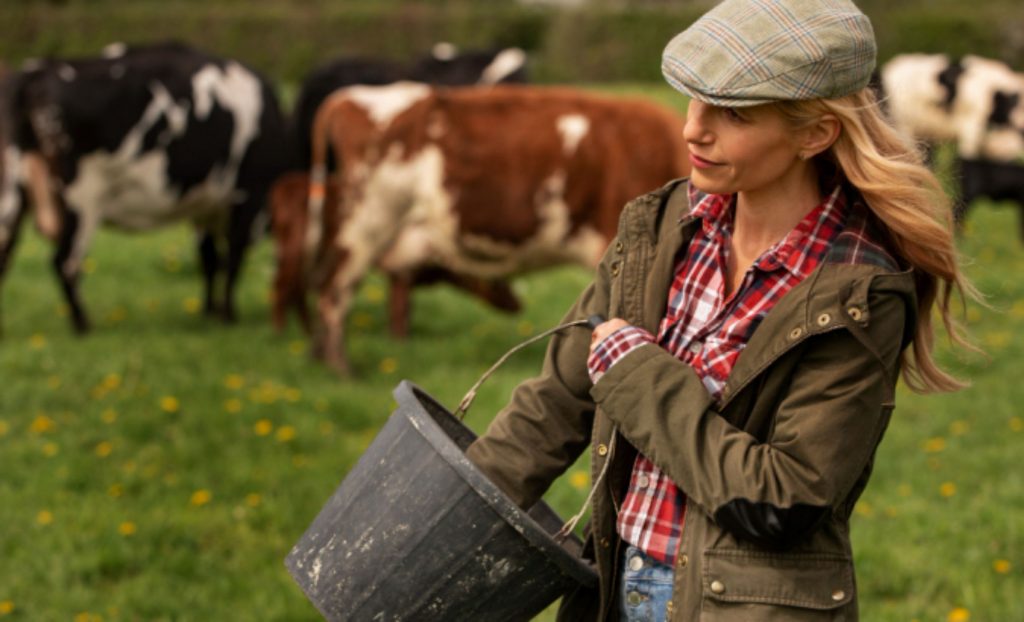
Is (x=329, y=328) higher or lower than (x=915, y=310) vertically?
lower

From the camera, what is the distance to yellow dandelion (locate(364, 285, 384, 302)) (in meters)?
9.48

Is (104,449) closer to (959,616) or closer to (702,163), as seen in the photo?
(959,616)

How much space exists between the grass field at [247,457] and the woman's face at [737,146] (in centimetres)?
101

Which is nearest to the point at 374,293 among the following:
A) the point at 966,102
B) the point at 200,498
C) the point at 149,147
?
the point at 149,147

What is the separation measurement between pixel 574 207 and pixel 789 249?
16.7 feet

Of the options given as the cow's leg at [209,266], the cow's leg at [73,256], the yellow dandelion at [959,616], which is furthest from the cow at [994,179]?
the yellow dandelion at [959,616]

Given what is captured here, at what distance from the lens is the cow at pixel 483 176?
280 inches

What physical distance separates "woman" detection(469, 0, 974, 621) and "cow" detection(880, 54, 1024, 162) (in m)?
9.62

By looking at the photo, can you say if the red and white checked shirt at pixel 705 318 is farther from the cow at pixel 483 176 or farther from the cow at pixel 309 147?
the cow at pixel 309 147

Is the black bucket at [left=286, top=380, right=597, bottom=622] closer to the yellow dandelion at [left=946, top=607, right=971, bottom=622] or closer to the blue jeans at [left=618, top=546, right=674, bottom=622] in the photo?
the blue jeans at [left=618, top=546, right=674, bottom=622]

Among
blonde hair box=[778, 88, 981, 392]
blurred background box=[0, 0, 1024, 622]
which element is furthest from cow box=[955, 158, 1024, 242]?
blonde hair box=[778, 88, 981, 392]

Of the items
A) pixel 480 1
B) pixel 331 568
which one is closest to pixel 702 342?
pixel 331 568

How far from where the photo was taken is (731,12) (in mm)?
1963

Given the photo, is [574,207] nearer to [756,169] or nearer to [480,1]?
[756,169]
